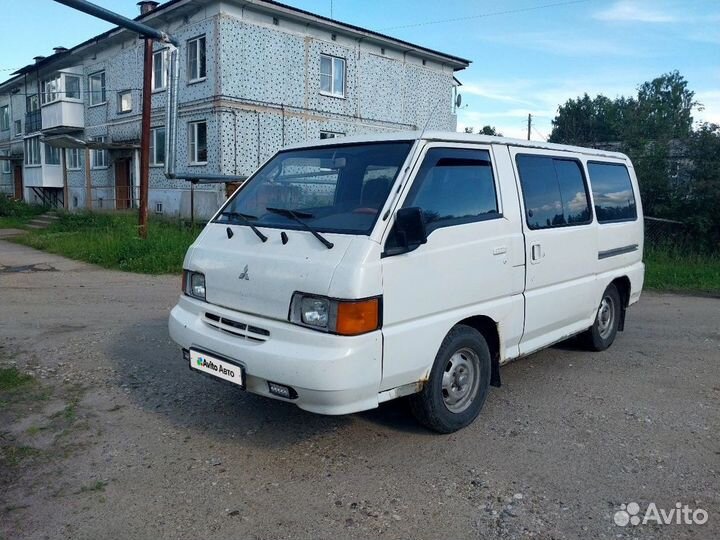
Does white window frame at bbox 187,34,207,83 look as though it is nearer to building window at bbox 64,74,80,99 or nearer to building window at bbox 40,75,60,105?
building window at bbox 64,74,80,99

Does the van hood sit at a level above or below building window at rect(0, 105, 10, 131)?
below

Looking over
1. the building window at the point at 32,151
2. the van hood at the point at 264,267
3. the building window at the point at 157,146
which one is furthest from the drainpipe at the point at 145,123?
the building window at the point at 32,151

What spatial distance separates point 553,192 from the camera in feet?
16.6

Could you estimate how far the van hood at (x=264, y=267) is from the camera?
3.49 metres

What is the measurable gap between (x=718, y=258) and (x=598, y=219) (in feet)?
28.6

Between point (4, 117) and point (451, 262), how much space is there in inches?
1654

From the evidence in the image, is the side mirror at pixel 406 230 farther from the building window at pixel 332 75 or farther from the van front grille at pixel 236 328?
the building window at pixel 332 75

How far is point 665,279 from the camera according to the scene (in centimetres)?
1089

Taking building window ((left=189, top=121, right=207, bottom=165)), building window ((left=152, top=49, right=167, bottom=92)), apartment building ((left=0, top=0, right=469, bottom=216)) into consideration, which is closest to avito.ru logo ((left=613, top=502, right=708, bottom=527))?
→ apartment building ((left=0, top=0, right=469, bottom=216))

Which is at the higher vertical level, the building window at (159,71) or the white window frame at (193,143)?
the building window at (159,71)

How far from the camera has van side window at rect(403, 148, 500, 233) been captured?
3920mm

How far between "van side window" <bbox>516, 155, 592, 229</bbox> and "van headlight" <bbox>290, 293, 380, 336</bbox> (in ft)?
6.10

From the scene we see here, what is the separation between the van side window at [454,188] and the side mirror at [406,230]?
0.24 metres

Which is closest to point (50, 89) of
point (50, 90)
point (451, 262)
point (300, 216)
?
point (50, 90)
